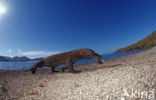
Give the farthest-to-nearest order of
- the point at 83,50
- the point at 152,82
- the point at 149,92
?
the point at 83,50
the point at 152,82
the point at 149,92

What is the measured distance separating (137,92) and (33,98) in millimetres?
3293

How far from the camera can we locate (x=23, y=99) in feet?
9.98

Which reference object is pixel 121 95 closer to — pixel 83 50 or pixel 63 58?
pixel 83 50

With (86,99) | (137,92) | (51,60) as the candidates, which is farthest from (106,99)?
(51,60)

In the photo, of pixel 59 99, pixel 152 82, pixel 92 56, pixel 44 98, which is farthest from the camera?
pixel 92 56

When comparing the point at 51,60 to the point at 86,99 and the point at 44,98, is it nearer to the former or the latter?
the point at 44,98

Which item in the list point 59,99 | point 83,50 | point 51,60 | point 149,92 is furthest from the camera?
point 51,60

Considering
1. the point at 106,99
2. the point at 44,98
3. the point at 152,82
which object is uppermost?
the point at 152,82

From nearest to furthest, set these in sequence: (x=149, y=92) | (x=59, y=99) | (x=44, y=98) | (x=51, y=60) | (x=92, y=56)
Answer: (x=149, y=92), (x=59, y=99), (x=44, y=98), (x=92, y=56), (x=51, y=60)

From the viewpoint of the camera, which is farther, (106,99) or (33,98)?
(33,98)

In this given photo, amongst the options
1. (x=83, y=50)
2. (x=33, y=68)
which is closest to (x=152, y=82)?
(x=83, y=50)

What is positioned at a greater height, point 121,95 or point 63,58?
point 63,58

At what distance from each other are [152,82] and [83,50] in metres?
6.25

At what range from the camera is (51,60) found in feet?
28.8
